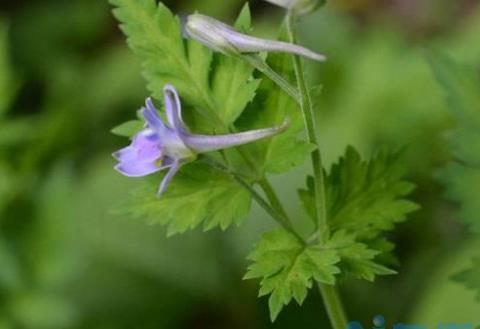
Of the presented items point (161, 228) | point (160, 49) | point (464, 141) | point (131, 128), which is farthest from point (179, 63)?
point (161, 228)

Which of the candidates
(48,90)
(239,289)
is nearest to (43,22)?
(48,90)

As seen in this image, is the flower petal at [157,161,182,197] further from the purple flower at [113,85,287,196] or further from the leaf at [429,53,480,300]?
the leaf at [429,53,480,300]

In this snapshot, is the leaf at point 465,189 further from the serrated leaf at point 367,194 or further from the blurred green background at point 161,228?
the blurred green background at point 161,228

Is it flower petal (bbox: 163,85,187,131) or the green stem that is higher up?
flower petal (bbox: 163,85,187,131)

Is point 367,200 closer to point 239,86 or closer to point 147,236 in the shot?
point 239,86

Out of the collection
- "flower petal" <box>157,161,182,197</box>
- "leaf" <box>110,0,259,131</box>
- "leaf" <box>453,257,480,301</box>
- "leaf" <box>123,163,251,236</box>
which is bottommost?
"leaf" <box>453,257,480,301</box>

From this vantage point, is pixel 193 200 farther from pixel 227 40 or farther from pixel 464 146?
pixel 464 146

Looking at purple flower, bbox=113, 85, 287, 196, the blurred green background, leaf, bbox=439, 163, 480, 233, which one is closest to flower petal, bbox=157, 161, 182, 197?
purple flower, bbox=113, 85, 287, 196
